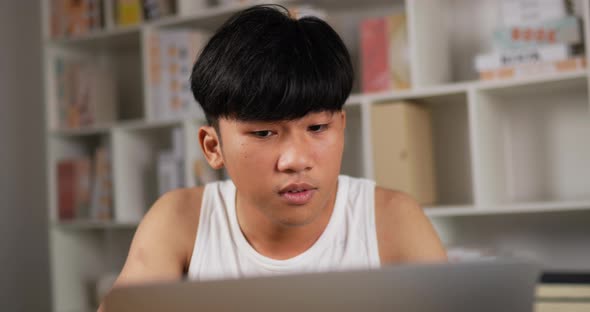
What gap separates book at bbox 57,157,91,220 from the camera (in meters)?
3.17

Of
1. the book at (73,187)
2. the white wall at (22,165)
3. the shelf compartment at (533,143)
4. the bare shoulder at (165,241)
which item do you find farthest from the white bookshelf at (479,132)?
the bare shoulder at (165,241)

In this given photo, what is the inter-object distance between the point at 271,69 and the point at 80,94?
2.38 metres

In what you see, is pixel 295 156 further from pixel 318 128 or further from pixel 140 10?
pixel 140 10

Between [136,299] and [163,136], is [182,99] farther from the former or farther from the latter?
[136,299]

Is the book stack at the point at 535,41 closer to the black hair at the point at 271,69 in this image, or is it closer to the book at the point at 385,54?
the book at the point at 385,54

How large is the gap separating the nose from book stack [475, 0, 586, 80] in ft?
4.43

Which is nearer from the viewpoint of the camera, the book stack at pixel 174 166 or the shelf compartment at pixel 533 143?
the shelf compartment at pixel 533 143

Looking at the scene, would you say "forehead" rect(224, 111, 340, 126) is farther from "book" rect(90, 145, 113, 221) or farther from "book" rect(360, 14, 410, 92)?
"book" rect(90, 145, 113, 221)

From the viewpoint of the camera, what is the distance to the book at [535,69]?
2.05 m

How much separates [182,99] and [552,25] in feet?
4.61

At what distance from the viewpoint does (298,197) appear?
1.01 meters

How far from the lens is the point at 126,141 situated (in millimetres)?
3057

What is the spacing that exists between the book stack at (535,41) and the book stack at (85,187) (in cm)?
170

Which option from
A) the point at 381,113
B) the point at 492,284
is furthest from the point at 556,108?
the point at 492,284
